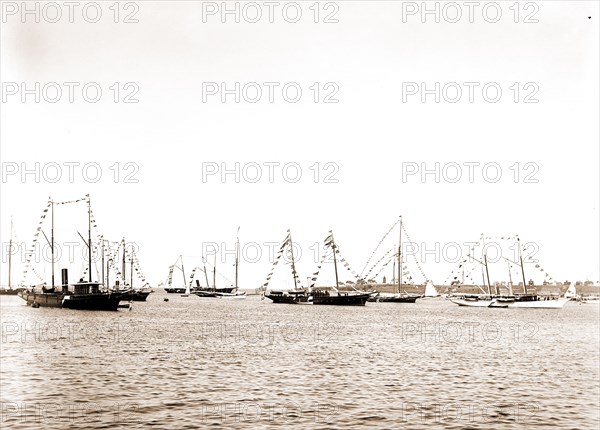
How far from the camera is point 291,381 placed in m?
34.9

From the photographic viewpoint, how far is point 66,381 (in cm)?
3369

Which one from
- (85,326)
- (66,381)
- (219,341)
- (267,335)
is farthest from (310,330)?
(66,381)

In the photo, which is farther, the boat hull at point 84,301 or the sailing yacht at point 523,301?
the sailing yacht at point 523,301

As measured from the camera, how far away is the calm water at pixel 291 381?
26375 mm

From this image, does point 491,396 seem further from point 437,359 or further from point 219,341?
point 219,341

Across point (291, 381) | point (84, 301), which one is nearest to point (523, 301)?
point (84, 301)

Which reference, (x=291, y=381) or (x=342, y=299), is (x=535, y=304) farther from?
(x=291, y=381)

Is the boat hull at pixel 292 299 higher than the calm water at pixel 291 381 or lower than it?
higher

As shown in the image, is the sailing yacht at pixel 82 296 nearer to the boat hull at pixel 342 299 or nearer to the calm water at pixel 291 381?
the calm water at pixel 291 381

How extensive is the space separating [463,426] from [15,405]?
18527mm

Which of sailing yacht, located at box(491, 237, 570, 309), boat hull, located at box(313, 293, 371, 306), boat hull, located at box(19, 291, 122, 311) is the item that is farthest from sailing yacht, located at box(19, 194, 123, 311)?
sailing yacht, located at box(491, 237, 570, 309)

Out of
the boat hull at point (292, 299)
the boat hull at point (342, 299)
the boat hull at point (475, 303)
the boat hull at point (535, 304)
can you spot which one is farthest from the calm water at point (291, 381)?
the boat hull at point (292, 299)

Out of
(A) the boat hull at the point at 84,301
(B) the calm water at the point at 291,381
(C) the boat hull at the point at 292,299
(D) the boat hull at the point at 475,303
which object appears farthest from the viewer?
(C) the boat hull at the point at 292,299

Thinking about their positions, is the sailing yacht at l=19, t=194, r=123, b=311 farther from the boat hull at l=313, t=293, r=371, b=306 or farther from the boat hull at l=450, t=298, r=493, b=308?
the boat hull at l=450, t=298, r=493, b=308
